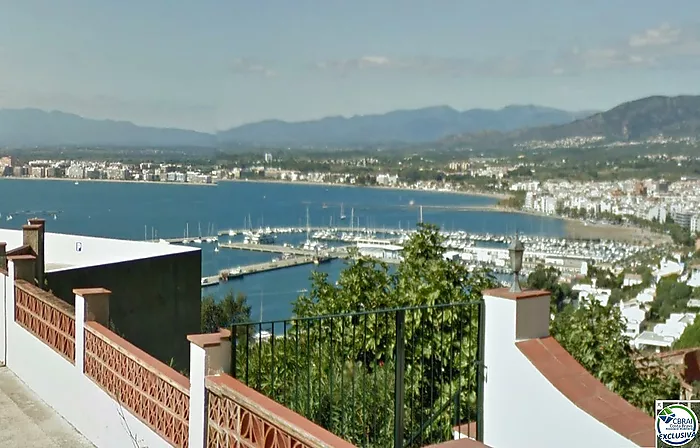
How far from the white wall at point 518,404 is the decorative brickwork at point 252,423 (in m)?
1.96

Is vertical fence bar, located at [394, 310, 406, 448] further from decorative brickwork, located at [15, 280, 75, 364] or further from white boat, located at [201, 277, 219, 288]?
white boat, located at [201, 277, 219, 288]

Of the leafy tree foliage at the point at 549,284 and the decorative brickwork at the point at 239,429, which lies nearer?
the decorative brickwork at the point at 239,429

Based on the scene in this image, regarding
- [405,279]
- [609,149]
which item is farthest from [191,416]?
[609,149]

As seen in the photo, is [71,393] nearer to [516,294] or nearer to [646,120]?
[516,294]

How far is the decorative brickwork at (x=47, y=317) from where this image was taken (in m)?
5.59

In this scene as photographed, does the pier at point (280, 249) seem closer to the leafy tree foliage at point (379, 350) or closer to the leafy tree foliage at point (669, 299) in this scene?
the leafy tree foliage at point (669, 299)

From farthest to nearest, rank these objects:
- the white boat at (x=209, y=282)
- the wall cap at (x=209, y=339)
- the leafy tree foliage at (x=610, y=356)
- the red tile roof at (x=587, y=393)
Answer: the white boat at (x=209, y=282) < the leafy tree foliage at (x=610, y=356) < the red tile roof at (x=587, y=393) < the wall cap at (x=209, y=339)

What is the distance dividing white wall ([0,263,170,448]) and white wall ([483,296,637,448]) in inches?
81.7

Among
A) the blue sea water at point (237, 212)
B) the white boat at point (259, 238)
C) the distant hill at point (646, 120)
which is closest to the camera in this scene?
the blue sea water at point (237, 212)

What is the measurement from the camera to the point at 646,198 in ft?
340

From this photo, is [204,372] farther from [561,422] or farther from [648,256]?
[648,256]

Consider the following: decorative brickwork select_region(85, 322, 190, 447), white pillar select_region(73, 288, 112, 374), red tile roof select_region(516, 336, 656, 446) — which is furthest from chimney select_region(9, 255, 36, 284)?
red tile roof select_region(516, 336, 656, 446)

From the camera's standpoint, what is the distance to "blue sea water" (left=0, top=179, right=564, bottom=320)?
69.1 metres

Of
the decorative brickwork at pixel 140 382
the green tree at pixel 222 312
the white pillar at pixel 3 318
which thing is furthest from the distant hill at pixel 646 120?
the decorative brickwork at pixel 140 382
